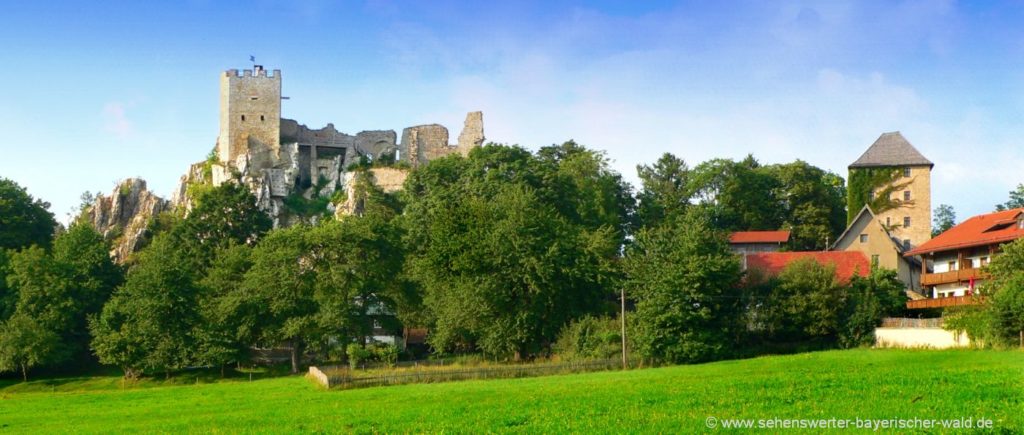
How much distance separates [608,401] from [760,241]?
50309 millimetres

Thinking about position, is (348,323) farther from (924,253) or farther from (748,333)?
(924,253)

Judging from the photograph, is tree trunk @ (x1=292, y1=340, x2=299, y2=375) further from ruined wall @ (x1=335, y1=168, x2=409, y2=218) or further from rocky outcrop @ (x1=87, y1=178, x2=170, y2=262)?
rocky outcrop @ (x1=87, y1=178, x2=170, y2=262)

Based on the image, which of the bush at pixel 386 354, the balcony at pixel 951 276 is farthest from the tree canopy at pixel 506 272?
the balcony at pixel 951 276

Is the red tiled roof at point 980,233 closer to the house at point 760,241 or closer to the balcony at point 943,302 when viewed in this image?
the balcony at point 943,302

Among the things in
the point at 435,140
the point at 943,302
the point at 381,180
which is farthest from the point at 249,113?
the point at 943,302

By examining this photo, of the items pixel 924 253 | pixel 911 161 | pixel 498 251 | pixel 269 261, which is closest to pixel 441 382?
pixel 498 251

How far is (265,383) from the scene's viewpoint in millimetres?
49656

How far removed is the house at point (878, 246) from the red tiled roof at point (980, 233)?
242 centimetres

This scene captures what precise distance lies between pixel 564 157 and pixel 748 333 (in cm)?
4145

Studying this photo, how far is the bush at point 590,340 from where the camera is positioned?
51.2 metres

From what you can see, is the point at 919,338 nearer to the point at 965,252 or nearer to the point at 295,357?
the point at 965,252

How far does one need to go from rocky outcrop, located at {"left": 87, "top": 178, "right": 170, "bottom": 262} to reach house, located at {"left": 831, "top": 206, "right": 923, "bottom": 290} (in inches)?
1977

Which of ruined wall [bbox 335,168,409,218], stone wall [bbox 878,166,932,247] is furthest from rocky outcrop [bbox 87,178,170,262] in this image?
stone wall [bbox 878,166,932,247]

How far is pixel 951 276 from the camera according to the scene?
58.8 m
